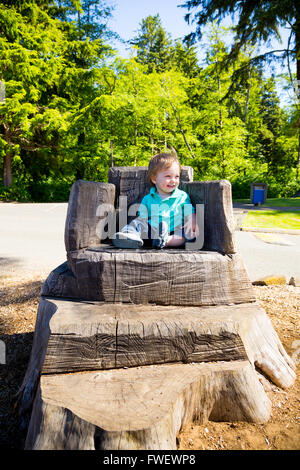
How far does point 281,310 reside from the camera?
3008 mm

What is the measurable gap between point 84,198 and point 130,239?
0.41 metres

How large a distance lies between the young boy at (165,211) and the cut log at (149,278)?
337 millimetres

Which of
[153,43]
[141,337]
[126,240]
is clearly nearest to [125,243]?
[126,240]

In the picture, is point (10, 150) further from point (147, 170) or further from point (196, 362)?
point (196, 362)

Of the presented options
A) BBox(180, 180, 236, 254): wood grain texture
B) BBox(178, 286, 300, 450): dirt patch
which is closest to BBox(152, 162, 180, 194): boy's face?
BBox(180, 180, 236, 254): wood grain texture

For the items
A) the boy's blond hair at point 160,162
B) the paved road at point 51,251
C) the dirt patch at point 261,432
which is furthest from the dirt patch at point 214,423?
→ the boy's blond hair at point 160,162

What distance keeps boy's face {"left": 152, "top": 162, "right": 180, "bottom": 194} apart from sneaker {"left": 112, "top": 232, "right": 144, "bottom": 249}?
48 cm

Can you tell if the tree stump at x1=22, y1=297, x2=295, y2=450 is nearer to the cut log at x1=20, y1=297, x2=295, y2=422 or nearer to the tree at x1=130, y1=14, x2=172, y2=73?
the cut log at x1=20, y1=297, x2=295, y2=422

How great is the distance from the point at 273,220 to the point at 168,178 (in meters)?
7.41

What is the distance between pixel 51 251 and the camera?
5.53 meters

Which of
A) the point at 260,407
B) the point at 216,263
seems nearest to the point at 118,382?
the point at 260,407

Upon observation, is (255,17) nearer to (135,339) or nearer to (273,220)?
(273,220)

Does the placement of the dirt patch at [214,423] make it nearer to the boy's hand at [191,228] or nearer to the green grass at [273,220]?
the boy's hand at [191,228]

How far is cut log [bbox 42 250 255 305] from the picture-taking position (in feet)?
6.15
